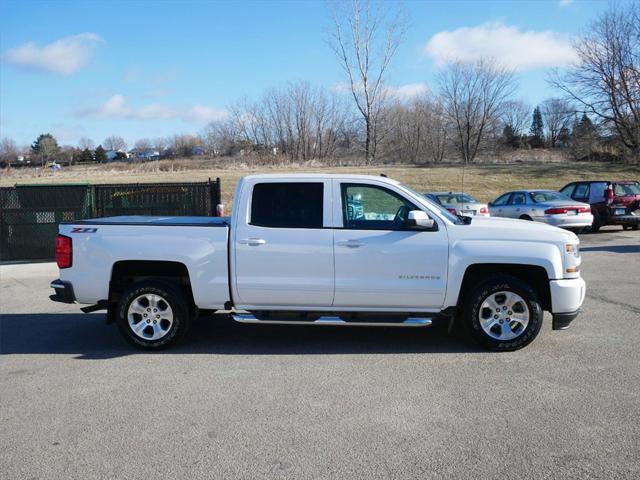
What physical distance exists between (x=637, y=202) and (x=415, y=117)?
145 ft

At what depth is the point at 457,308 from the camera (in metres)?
6.17

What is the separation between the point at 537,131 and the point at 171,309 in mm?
102366

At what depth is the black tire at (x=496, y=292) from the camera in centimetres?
600

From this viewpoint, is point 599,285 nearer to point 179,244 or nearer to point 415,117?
point 179,244

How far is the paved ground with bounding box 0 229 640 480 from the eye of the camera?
3771 mm

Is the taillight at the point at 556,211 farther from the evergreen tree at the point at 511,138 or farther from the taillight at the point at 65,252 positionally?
the evergreen tree at the point at 511,138

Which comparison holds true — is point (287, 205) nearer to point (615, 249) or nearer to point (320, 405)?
point (320, 405)

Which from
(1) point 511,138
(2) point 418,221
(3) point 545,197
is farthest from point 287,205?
(1) point 511,138

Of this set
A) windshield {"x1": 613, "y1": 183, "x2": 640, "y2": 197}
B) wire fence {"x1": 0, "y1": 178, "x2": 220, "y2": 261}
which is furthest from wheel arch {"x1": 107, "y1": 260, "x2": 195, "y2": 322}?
windshield {"x1": 613, "y1": 183, "x2": 640, "y2": 197}

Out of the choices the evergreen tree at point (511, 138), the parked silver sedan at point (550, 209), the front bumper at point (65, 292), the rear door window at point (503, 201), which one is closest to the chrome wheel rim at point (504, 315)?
the front bumper at point (65, 292)

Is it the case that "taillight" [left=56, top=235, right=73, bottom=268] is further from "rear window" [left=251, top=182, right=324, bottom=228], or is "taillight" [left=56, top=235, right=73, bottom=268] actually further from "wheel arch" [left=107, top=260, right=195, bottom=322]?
"rear window" [left=251, top=182, right=324, bottom=228]

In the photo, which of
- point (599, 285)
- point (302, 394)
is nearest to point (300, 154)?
point (599, 285)

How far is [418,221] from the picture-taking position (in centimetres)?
591

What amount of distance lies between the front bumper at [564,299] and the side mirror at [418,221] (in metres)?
1.42
